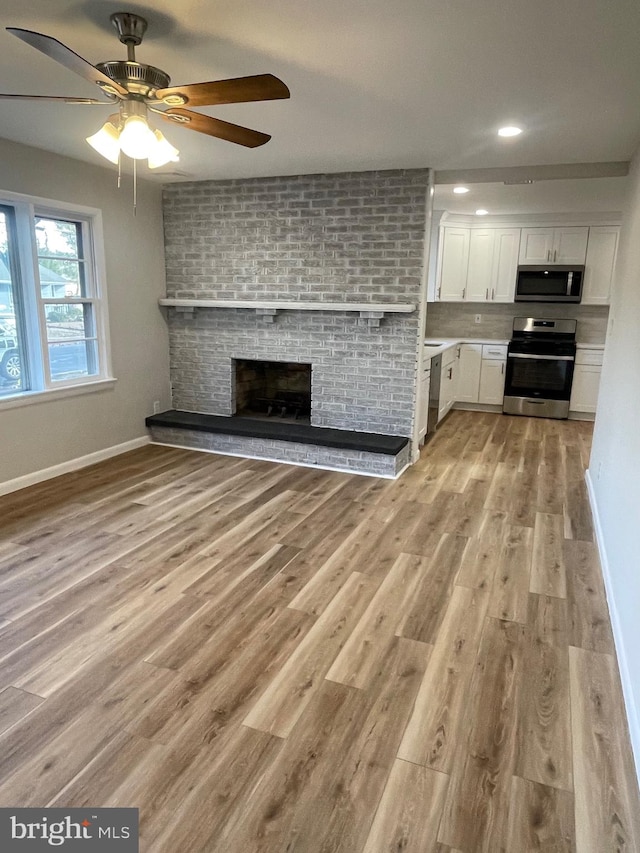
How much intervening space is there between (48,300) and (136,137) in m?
2.46

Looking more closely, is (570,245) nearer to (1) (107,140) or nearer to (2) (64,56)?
(1) (107,140)

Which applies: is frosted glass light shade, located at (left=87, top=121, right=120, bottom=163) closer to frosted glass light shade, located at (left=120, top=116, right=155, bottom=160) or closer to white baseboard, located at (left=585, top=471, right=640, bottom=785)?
frosted glass light shade, located at (left=120, top=116, right=155, bottom=160)

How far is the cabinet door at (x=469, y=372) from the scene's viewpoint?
712cm

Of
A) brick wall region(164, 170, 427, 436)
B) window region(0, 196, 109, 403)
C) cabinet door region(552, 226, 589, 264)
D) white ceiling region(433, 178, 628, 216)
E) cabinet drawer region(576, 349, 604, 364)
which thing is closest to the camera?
window region(0, 196, 109, 403)

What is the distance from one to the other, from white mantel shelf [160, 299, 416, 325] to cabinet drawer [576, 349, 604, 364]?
3.18 metres

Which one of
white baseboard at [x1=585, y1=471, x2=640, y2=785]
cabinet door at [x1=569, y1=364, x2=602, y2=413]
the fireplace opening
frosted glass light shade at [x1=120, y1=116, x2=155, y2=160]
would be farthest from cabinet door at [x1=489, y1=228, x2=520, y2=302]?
frosted glass light shade at [x1=120, y1=116, x2=155, y2=160]

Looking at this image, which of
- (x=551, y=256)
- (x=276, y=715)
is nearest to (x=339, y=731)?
(x=276, y=715)

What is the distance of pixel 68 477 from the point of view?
438cm

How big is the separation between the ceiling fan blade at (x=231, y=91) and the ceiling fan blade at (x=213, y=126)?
0.51 feet

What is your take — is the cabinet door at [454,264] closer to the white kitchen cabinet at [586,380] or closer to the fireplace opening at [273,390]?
the white kitchen cabinet at [586,380]

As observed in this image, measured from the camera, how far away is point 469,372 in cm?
717

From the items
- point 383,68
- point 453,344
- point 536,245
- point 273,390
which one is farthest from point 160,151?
point 536,245

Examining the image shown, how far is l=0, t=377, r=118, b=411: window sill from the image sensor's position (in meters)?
3.97

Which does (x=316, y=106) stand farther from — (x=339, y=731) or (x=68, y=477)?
(x=68, y=477)
